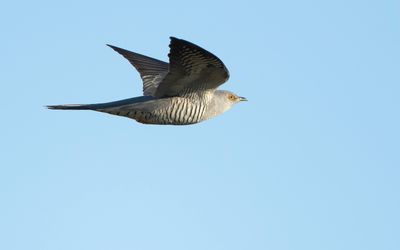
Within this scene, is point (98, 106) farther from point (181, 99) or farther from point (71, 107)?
point (181, 99)

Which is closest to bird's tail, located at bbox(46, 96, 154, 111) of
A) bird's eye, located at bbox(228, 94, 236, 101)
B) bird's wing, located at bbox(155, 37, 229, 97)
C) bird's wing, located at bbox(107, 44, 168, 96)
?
bird's wing, located at bbox(155, 37, 229, 97)

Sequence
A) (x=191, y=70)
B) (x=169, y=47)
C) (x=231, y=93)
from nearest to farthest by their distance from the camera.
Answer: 1. (x=169, y=47)
2. (x=191, y=70)
3. (x=231, y=93)

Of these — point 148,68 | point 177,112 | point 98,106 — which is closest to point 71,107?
point 98,106

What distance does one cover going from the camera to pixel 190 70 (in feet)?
36.6

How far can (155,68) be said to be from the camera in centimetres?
1330

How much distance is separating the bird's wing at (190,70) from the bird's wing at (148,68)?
1.11 m

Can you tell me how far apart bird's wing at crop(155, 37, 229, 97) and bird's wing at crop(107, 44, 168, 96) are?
1109mm

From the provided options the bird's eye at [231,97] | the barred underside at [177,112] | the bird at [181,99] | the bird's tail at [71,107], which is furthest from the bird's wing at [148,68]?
the bird's tail at [71,107]

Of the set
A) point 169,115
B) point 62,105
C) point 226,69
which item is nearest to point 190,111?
point 169,115

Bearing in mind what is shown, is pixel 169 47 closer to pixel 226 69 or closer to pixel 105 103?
pixel 226 69

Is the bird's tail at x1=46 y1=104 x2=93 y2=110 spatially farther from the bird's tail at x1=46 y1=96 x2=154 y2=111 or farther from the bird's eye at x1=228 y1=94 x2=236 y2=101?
the bird's eye at x1=228 y1=94 x2=236 y2=101

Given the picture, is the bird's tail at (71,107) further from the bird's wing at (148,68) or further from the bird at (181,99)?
the bird's wing at (148,68)

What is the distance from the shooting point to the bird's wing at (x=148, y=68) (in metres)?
13.0

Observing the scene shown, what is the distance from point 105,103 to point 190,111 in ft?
4.43
